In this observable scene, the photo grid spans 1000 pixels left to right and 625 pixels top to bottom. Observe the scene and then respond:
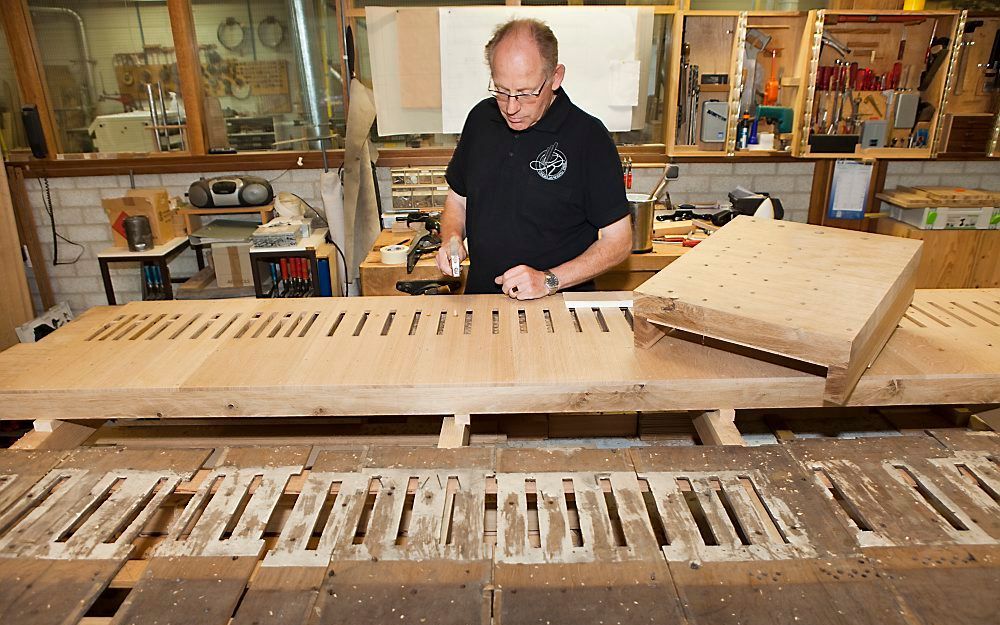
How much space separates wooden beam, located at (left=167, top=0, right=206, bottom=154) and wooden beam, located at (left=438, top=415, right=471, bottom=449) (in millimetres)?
3350

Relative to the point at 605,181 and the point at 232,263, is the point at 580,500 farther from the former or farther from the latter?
the point at 232,263

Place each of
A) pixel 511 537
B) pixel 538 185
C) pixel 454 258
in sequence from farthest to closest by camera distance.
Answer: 1. pixel 538 185
2. pixel 454 258
3. pixel 511 537

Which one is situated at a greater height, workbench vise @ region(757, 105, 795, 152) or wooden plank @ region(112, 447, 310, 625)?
workbench vise @ region(757, 105, 795, 152)

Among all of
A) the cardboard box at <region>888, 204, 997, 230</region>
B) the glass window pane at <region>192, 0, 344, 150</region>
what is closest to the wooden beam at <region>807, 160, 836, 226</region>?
the cardboard box at <region>888, 204, 997, 230</region>

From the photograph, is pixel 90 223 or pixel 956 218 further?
pixel 90 223

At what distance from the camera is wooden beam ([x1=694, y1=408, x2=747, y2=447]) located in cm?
136

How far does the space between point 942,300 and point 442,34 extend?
2912 millimetres

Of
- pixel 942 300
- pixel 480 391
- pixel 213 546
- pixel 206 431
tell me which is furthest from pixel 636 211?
pixel 213 546

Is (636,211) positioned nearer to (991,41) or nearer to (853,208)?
(853,208)

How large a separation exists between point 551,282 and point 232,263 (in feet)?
8.39

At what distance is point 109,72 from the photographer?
398 cm

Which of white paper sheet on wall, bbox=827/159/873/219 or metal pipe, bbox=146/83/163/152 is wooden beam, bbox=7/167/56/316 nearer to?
metal pipe, bbox=146/83/163/152

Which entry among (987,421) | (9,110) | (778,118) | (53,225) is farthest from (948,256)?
(9,110)

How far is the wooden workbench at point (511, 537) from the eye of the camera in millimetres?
917
